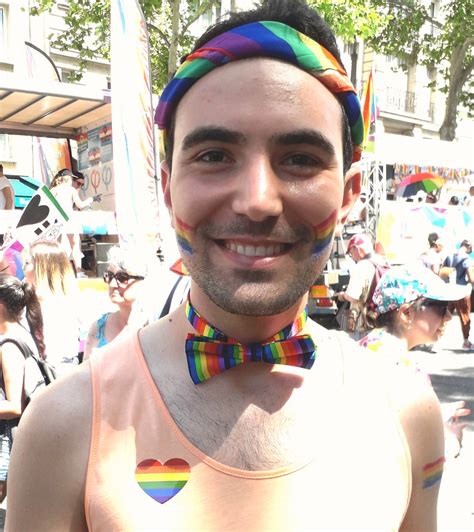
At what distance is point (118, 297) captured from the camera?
4.23 meters

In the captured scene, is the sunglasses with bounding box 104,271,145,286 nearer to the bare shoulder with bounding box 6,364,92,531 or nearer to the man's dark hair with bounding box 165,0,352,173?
the man's dark hair with bounding box 165,0,352,173

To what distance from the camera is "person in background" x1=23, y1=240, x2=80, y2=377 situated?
13.6 feet

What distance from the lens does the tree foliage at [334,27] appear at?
15.4m

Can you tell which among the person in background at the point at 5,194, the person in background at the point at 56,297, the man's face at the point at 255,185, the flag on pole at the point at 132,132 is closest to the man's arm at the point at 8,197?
the person in background at the point at 5,194

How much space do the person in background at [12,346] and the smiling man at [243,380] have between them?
7.28 feet

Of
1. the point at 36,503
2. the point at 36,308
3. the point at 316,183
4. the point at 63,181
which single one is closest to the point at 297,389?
the point at 316,183

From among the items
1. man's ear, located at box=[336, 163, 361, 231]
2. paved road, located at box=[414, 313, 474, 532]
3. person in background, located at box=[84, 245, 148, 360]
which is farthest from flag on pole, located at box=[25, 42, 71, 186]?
man's ear, located at box=[336, 163, 361, 231]

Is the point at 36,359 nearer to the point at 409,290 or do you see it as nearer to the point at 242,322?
the point at 409,290

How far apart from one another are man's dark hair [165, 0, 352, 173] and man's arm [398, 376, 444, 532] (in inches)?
21.3

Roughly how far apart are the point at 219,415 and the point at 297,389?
189 millimetres

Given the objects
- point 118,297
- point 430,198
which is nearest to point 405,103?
point 430,198

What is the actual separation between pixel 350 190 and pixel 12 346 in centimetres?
252

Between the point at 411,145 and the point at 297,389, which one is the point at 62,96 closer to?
the point at 411,145

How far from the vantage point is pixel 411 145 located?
14039 millimetres
